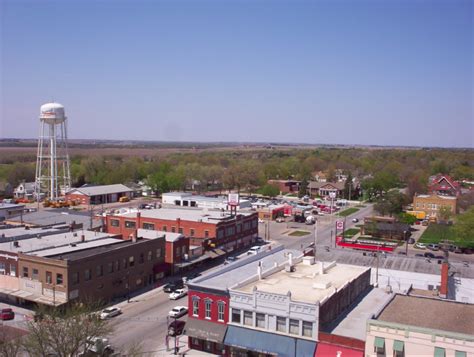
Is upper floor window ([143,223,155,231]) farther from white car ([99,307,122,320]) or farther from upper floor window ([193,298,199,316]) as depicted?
upper floor window ([193,298,199,316])

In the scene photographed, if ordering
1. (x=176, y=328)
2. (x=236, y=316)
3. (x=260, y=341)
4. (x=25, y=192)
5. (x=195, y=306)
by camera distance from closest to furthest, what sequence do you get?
1. (x=260, y=341)
2. (x=236, y=316)
3. (x=195, y=306)
4. (x=176, y=328)
5. (x=25, y=192)

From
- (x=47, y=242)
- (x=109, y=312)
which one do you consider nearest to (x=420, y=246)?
(x=109, y=312)

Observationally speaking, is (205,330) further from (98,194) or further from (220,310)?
(98,194)

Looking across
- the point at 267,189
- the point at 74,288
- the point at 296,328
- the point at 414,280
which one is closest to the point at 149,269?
the point at 74,288

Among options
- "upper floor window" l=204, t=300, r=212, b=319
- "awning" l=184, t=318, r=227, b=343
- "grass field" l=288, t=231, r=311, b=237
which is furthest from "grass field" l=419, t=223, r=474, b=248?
"awning" l=184, t=318, r=227, b=343

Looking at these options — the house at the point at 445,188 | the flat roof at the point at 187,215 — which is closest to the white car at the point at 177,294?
the flat roof at the point at 187,215

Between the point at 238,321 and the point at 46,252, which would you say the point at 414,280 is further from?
the point at 46,252
